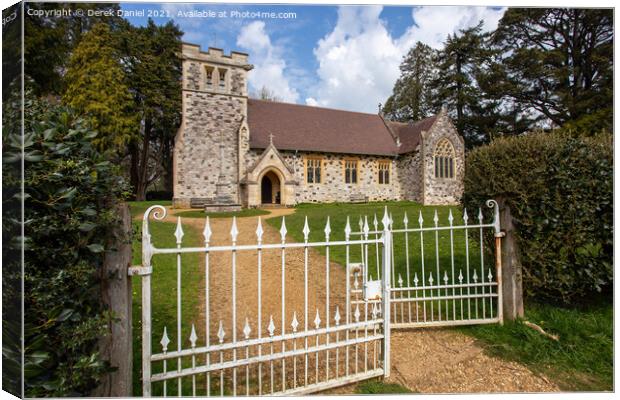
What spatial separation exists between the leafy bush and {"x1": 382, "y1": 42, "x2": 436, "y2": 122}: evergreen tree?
1878 cm

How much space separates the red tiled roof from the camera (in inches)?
742

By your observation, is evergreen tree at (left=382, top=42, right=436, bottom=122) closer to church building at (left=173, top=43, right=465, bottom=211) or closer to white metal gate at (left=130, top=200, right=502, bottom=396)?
church building at (left=173, top=43, right=465, bottom=211)

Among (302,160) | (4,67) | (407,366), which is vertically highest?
(302,160)

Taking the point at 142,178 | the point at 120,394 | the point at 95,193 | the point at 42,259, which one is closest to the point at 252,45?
the point at 95,193

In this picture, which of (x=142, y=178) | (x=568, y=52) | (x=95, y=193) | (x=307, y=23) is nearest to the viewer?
(x=95, y=193)

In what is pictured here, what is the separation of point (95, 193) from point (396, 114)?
26.7 m

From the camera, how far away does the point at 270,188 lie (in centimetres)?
2028

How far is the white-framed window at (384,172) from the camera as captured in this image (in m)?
20.9

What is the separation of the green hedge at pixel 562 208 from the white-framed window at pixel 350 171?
1644 cm

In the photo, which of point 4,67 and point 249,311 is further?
point 249,311

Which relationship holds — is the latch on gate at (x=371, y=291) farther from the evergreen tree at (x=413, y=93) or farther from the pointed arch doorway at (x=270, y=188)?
the evergreen tree at (x=413, y=93)

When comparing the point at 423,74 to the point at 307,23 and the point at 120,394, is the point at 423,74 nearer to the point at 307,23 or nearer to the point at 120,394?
the point at 307,23

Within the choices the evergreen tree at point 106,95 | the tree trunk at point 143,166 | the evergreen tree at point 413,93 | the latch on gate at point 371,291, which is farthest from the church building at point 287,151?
the latch on gate at point 371,291

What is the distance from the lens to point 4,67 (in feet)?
6.92
